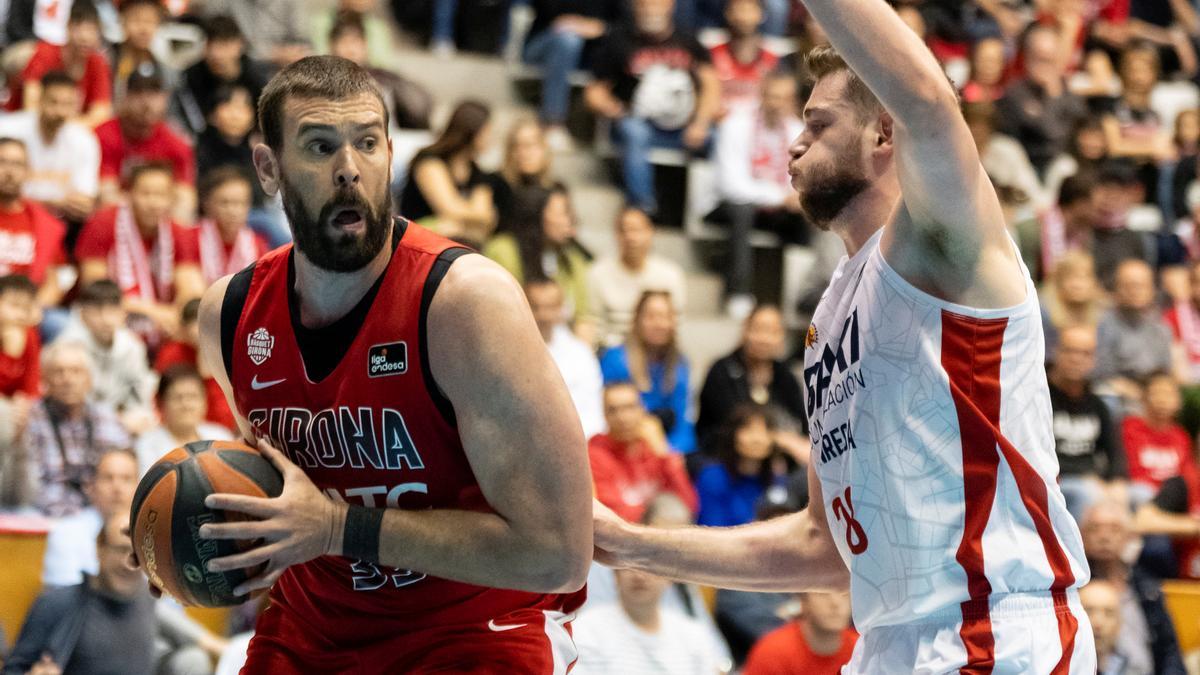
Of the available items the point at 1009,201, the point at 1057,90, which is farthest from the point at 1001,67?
the point at 1009,201

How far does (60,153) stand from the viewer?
9773 millimetres

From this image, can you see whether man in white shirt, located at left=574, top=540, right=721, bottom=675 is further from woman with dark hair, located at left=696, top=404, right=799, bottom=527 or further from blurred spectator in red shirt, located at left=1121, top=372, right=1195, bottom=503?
blurred spectator in red shirt, located at left=1121, top=372, right=1195, bottom=503

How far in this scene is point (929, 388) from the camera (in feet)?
11.9

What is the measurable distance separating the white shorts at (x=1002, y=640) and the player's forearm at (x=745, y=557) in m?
0.57

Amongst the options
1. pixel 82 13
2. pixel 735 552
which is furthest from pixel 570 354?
pixel 735 552

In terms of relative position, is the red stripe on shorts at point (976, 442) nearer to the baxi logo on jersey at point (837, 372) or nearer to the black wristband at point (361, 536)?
→ the baxi logo on jersey at point (837, 372)

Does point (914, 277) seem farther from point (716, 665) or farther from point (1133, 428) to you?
point (1133, 428)

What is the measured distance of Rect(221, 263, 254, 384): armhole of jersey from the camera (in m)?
4.14

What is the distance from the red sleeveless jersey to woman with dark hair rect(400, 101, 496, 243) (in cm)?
595

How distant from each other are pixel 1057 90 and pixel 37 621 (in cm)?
961

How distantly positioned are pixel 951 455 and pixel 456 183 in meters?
7.11

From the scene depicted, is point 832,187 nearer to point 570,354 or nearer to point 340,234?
point 340,234

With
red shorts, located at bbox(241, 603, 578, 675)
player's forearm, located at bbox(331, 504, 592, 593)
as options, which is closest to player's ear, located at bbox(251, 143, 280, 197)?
player's forearm, located at bbox(331, 504, 592, 593)

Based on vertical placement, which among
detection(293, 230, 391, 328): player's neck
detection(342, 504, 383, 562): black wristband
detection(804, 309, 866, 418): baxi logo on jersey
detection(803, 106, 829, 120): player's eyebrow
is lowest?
detection(342, 504, 383, 562): black wristband
